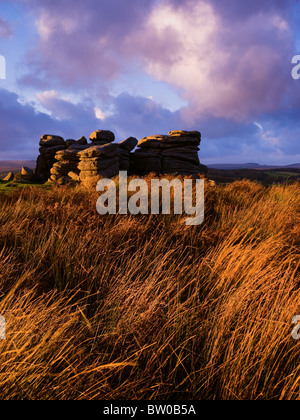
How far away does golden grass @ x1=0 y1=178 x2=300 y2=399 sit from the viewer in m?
1.88

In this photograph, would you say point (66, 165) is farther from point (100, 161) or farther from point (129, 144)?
point (129, 144)

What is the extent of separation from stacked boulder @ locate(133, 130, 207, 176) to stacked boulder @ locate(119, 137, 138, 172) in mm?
587

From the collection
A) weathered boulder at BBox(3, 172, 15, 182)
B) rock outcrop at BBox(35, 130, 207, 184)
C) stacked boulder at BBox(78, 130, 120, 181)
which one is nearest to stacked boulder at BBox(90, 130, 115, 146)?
rock outcrop at BBox(35, 130, 207, 184)

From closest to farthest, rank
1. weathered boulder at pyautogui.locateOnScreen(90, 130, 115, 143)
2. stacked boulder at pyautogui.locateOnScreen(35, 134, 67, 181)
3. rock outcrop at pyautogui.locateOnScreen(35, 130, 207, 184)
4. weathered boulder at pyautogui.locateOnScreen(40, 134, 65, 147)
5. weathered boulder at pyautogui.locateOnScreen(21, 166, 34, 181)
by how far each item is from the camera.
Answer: rock outcrop at pyautogui.locateOnScreen(35, 130, 207, 184) → weathered boulder at pyautogui.locateOnScreen(90, 130, 115, 143) → weathered boulder at pyautogui.locateOnScreen(21, 166, 34, 181) → stacked boulder at pyautogui.locateOnScreen(35, 134, 67, 181) → weathered boulder at pyautogui.locateOnScreen(40, 134, 65, 147)

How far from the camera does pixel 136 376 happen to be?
1969 mm

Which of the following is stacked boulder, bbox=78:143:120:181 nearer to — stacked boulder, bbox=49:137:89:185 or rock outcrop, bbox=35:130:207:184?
rock outcrop, bbox=35:130:207:184

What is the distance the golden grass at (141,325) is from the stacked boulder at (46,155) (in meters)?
21.6

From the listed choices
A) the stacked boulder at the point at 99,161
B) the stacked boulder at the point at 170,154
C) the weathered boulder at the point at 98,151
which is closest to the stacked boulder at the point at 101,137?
the stacked boulder at the point at 170,154

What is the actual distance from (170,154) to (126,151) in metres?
3.82

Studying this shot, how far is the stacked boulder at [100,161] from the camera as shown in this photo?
18567 mm

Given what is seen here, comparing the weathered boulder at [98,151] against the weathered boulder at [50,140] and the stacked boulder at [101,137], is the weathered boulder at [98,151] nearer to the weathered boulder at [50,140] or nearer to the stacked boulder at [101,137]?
the stacked boulder at [101,137]

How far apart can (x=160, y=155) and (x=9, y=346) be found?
21.6m
